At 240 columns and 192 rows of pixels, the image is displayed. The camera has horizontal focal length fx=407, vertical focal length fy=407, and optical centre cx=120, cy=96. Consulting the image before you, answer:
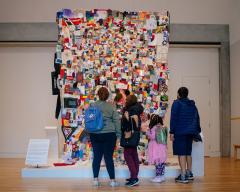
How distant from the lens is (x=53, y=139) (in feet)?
27.2

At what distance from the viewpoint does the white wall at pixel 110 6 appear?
433 inches

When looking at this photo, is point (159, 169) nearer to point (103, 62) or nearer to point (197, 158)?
point (197, 158)

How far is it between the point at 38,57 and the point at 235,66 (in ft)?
17.7

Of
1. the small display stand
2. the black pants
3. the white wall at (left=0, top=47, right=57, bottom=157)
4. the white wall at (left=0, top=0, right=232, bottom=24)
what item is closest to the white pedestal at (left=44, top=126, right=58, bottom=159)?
the small display stand

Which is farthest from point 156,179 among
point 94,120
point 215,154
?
point 215,154

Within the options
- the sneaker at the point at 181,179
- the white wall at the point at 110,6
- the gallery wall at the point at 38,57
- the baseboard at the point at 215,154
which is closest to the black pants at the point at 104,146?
the sneaker at the point at 181,179

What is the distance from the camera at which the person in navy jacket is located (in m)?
6.23

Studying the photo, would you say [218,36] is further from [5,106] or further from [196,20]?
[5,106]

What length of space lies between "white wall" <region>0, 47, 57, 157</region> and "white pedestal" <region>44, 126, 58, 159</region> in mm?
3019

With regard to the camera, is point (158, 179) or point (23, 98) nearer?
point (158, 179)

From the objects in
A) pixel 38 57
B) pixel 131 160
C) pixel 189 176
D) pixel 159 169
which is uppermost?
pixel 38 57

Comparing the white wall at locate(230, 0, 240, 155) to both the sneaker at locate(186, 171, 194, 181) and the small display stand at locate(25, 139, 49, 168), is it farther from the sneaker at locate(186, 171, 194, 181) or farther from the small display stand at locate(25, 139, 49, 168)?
the small display stand at locate(25, 139, 49, 168)

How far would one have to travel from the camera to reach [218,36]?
36.8 ft

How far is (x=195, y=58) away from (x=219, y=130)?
2130mm
